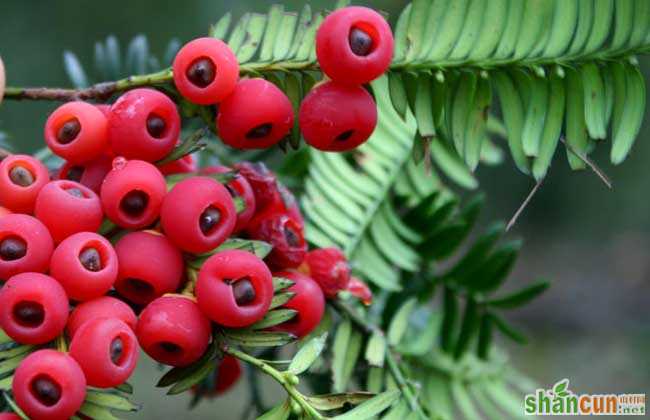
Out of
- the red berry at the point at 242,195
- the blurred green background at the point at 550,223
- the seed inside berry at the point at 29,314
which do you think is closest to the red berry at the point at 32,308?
the seed inside berry at the point at 29,314

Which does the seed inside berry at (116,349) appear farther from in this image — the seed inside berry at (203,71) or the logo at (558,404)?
the logo at (558,404)

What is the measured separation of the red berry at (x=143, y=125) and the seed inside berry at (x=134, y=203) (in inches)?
0.9

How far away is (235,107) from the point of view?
15.7 inches

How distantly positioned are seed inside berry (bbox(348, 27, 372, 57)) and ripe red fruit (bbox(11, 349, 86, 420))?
0.18 meters

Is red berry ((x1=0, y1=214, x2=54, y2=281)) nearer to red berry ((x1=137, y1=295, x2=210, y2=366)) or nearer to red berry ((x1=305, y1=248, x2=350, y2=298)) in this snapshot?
red berry ((x1=137, y1=295, x2=210, y2=366))

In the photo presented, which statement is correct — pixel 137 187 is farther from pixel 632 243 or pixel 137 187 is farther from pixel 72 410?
pixel 632 243

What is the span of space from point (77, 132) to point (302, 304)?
133 mm

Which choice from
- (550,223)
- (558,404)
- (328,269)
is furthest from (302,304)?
(550,223)

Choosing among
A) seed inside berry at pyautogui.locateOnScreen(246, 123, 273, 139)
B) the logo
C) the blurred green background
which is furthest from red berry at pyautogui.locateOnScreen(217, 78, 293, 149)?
the blurred green background

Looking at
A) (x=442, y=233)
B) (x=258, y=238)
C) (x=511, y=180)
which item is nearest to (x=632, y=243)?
(x=511, y=180)

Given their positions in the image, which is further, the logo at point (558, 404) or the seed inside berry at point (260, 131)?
the logo at point (558, 404)

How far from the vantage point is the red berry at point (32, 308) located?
35 centimetres

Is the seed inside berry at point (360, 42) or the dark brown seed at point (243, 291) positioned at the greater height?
the seed inside berry at point (360, 42)

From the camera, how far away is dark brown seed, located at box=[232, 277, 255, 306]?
0.37m
